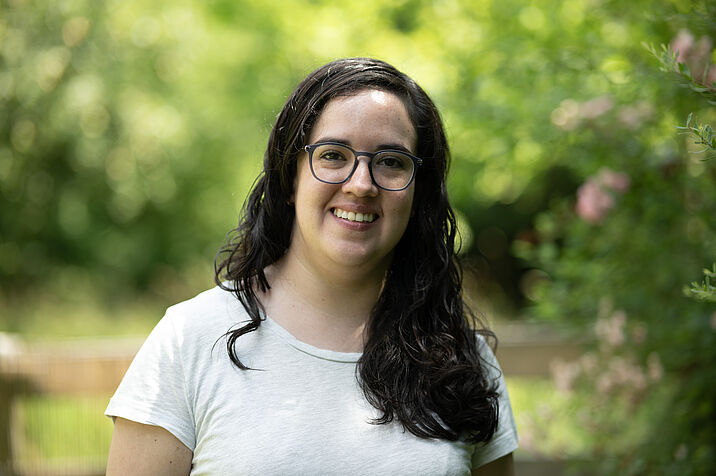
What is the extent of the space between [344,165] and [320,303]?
1.13 ft

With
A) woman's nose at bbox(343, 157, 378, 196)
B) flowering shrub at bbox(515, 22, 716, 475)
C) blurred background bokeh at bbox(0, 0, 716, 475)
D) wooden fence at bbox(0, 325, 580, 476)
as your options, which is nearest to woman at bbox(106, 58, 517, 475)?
woman's nose at bbox(343, 157, 378, 196)

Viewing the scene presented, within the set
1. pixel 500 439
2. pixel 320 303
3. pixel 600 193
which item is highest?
pixel 600 193

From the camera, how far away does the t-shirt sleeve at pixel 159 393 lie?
1569mm

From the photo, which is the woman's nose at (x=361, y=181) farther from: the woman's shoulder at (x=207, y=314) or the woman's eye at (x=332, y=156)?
the woman's shoulder at (x=207, y=314)

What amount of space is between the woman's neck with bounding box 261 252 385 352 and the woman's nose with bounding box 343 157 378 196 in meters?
0.21

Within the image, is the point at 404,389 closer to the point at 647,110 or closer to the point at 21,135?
the point at 647,110

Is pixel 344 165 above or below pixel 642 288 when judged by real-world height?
above

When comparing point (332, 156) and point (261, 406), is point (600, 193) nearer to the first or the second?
point (332, 156)

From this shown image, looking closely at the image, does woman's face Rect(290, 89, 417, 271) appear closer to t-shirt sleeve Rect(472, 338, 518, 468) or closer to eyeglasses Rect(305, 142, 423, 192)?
eyeglasses Rect(305, 142, 423, 192)

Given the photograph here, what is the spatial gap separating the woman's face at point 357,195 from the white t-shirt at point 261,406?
0.24 m

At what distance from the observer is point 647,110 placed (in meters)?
2.74

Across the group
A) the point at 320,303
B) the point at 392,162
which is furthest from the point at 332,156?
the point at 320,303

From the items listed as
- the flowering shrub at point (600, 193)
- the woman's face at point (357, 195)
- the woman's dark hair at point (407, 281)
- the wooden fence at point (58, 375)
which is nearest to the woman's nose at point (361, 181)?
the woman's face at point (357, 195)

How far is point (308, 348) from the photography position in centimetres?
171
